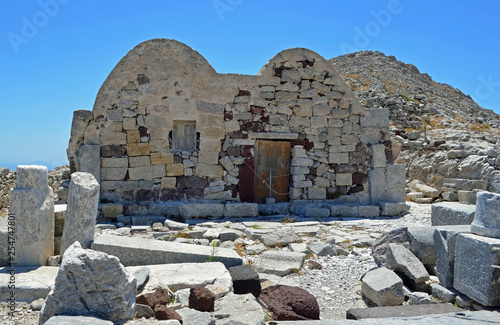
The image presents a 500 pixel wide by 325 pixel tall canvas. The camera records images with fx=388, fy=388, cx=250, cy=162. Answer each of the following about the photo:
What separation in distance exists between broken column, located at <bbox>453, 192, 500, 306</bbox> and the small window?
688 cm

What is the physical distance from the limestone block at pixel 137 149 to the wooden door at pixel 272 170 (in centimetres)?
284

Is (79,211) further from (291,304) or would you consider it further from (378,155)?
(378,155)

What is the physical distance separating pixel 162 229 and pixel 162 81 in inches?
150

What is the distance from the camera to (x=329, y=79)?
420 inches

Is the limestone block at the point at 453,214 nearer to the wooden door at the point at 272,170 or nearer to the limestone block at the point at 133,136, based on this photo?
the wooden door at the point at 272,170

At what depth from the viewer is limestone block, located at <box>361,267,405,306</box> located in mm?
4516

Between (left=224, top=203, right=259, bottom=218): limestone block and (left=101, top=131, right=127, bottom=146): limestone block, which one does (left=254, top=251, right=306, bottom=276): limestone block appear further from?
(left=101, top=131, right=127, bottom=146): limestone block

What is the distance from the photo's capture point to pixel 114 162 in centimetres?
937

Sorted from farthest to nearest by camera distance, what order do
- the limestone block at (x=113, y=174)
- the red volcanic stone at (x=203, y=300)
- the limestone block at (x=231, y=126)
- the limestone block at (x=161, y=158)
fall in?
the limestone block at (x=231, y=126) → the limestone block at (x=161, y=158) → the limestone block at (x=113, y=174) → the red volcanic stone at (x=203, y=300)

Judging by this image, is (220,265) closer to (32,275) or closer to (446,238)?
(32,275)

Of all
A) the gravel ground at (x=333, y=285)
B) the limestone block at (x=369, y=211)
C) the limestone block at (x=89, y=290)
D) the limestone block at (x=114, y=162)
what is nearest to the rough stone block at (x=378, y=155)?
the limestone block at (x=369, y=211)

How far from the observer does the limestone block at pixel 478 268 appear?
3.99m

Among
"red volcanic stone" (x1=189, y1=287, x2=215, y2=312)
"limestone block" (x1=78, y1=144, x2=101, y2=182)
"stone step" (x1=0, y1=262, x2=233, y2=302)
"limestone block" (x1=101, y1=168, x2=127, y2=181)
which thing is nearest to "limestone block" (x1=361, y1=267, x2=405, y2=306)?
"stone step" (x1=0, y1=262, x2=233, y2=302)

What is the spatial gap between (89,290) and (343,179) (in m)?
8.27
